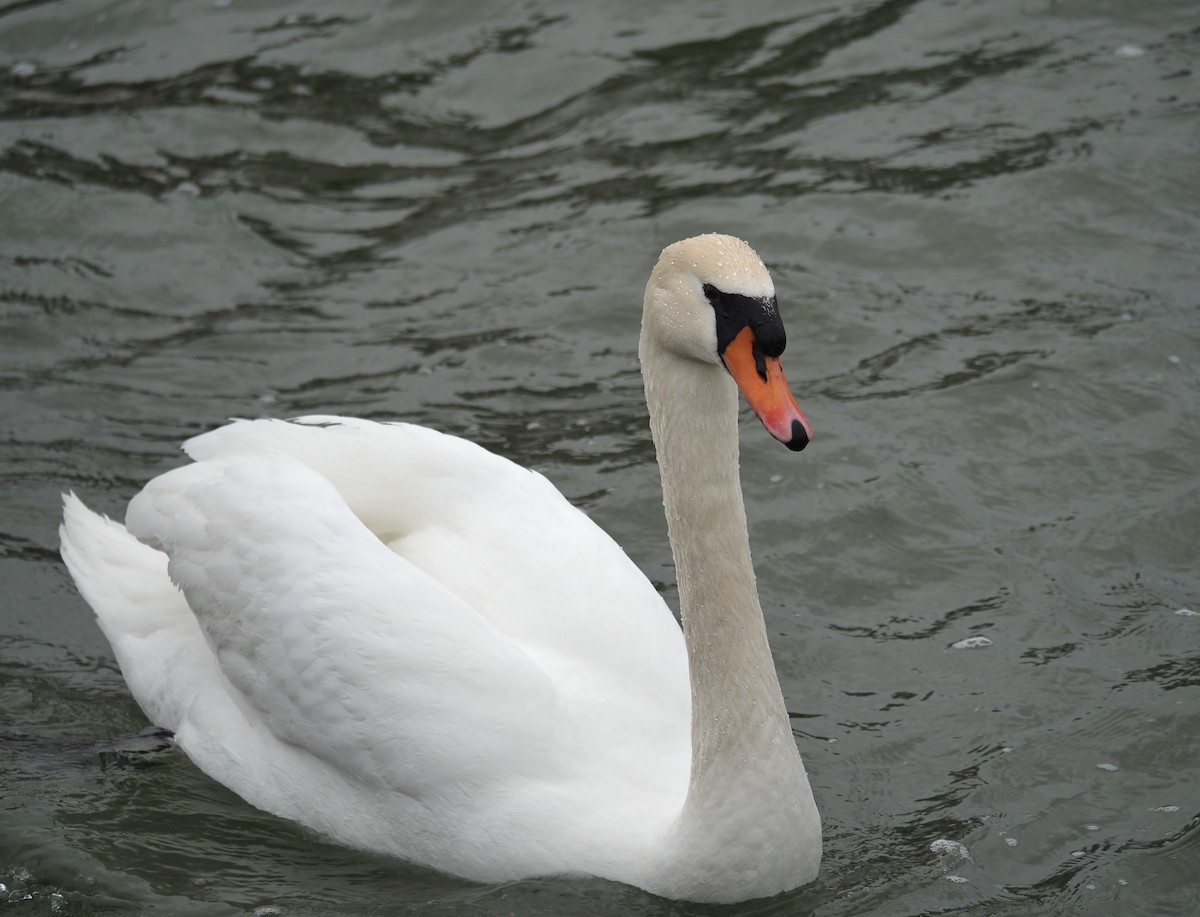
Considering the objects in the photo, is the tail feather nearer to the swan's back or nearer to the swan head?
the swan's back

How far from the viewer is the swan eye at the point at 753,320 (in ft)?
13.8

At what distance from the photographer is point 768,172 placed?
1003cm

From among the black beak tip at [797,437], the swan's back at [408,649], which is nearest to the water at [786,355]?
the swan's back at [408,649]

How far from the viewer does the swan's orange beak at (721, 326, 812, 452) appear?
416cm

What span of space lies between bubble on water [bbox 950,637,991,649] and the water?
15mm

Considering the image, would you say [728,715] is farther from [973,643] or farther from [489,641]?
[973,643]

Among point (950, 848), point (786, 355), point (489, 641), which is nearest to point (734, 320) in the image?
point (489, 641)

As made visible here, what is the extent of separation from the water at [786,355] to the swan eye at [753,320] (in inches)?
69.8

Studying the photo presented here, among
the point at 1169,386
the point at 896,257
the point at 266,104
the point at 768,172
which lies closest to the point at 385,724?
the point at 1169,386

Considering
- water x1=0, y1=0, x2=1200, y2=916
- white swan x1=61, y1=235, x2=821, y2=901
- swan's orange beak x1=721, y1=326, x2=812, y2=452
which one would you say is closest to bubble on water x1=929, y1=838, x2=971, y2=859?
water x1=0, y1=0, x2=1200, y2=916

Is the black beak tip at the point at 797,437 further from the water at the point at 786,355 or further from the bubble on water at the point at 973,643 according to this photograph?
the bubble on water at the point at 973,643

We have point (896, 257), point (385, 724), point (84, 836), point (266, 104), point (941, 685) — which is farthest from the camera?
point (266, 104)

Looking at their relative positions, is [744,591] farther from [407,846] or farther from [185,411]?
[185,411]

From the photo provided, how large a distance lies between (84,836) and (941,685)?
3.14 m
